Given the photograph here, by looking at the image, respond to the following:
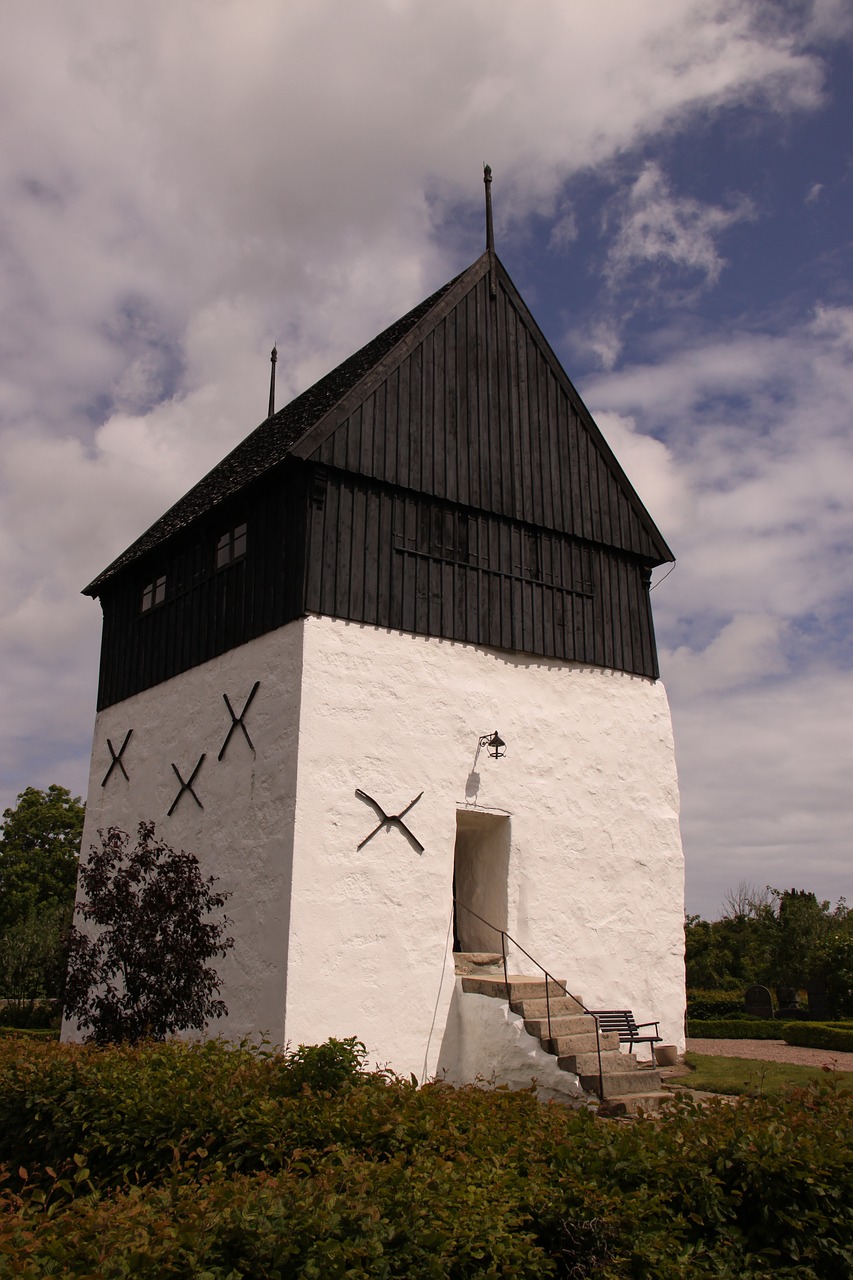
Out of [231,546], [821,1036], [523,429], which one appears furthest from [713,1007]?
[231,546]

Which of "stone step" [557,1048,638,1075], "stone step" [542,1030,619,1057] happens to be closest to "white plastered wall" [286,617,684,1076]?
"stone step" [542,1030,619,1057]

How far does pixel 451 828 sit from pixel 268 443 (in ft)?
24.1

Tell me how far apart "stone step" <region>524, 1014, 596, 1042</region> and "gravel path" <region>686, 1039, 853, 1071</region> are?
5.69 meters

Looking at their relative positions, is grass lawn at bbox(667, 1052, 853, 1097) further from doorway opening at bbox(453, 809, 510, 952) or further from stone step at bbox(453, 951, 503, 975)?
doorway opening at bbox(453, 809, 510, 952)

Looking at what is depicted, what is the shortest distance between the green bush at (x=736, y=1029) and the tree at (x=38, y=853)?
3165 cm

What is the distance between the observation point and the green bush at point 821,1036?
818 inches

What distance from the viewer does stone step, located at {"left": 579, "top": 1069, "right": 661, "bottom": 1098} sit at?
36.6 ft

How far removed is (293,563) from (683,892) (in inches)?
317

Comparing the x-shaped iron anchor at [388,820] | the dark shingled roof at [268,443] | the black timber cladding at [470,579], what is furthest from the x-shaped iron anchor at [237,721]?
the dark shingled roof at [268,443]

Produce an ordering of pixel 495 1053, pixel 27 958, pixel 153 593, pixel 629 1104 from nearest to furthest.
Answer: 1. pixel 629 1104
2. pixel 495 1053
3. pixel 153 593
4. pixel 27 958

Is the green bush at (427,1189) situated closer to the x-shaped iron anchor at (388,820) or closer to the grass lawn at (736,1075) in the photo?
the x-shaped iron anchor at (388,820)

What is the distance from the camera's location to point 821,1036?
70.1 feet

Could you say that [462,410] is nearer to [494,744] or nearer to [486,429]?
[486,429]

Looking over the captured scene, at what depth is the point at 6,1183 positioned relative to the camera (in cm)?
880
